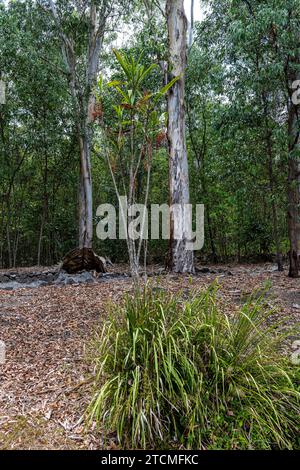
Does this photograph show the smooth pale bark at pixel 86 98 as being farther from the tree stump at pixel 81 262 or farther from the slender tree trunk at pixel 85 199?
the tree stump at pixel 81 262

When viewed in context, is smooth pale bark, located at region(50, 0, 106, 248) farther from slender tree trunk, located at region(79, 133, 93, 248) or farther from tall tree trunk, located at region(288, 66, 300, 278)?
tall tree trunk, located at region(288, 66, 300, 278)

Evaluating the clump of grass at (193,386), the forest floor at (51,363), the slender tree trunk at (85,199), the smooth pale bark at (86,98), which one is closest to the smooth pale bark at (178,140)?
the forest floor at (51,363)

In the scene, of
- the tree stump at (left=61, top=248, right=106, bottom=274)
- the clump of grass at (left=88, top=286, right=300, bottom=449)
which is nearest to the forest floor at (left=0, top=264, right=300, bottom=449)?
the clump of grass at (left=88, top=286, right=300, bottom=449)

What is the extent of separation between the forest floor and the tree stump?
2151 millimetres

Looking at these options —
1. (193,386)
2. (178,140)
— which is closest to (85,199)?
(178,140)

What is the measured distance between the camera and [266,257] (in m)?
8.95

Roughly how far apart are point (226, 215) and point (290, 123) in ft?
13.3

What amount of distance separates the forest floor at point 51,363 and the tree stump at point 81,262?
7.06ft

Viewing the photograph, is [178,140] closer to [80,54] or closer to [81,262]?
[81,262]

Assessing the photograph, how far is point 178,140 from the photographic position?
5934 mm

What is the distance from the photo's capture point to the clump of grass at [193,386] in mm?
1672

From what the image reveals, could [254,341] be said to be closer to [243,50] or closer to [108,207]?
[243,50]

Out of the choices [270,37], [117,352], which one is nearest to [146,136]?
[117,352]

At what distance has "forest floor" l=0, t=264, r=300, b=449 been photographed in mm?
1727
